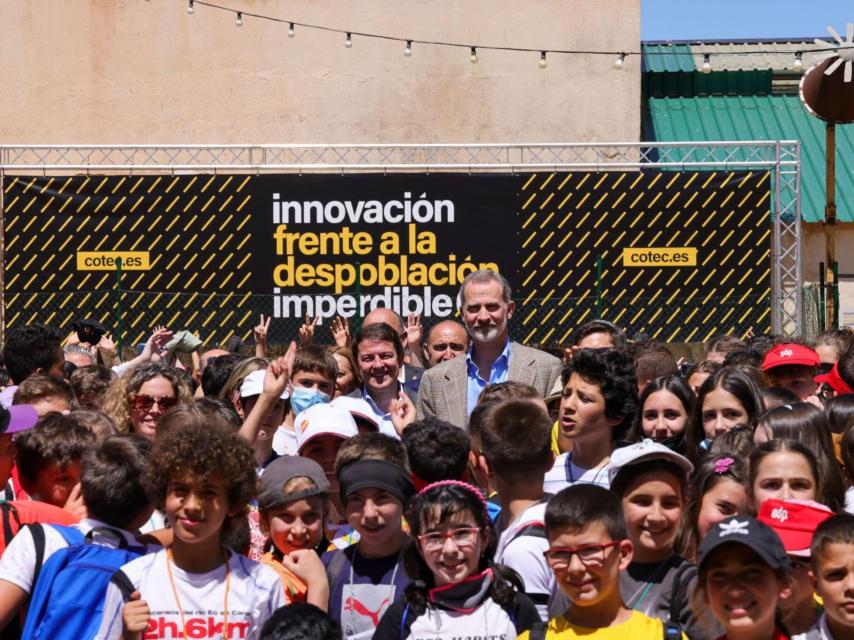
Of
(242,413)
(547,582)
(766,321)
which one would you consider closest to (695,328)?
(766,321)

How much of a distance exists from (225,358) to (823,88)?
9.95m

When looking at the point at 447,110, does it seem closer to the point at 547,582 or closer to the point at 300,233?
the point at 300,233

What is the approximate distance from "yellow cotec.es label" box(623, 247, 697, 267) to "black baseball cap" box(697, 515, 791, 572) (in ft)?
39.5

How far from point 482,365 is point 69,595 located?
3500mm

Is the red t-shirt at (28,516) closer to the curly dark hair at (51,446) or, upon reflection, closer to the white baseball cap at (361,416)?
the curly dark hair at (51,446)

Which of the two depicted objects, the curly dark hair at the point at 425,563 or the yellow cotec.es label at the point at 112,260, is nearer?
the curly dark hair at the point at 425,563

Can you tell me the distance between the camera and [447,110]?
20297 millimetres

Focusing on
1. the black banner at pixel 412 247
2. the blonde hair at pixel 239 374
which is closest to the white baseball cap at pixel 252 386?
the blonde hair at pixel 239 374

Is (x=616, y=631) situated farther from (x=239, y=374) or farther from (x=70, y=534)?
(x=239, y=374)

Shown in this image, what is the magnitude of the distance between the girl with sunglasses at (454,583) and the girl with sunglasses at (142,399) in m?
2.52

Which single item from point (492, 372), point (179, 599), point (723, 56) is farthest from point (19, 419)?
point (723, 56)

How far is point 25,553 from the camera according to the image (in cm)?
407

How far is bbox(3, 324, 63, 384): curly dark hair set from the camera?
26.6 ft

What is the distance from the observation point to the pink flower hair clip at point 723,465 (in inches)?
180
